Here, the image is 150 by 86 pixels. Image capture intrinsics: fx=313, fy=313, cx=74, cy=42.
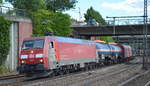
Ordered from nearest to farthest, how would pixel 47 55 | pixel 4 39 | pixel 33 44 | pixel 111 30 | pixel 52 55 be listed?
1. pixel 47 55
2. pixel 33 44
3. pixel 52 55
4. pixel 4 39
5. pixel 111 30

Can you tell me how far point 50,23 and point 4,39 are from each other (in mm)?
11586

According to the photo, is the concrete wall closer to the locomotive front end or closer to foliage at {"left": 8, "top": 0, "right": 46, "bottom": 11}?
foliage at {"left": 8, "top": 0, "right": 46, "bottom": 11}

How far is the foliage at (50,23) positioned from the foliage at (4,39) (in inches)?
303

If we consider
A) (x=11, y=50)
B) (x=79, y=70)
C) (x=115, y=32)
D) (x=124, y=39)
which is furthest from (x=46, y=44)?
(x=124, y=39)

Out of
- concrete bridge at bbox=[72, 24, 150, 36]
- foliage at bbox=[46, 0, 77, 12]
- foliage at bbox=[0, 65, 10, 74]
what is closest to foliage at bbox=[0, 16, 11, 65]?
foliage at bbox=[0, 65, 10, 74]

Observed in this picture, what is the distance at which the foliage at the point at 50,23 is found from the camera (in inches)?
1560

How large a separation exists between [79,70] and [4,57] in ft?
25.5

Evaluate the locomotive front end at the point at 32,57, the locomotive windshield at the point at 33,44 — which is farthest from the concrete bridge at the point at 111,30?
the locomotive front end at the point at 32,57

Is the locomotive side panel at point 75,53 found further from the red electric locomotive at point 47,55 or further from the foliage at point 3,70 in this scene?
the foliage at point 3,70

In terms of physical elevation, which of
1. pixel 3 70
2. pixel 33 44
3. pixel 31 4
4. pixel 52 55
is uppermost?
pixel 31 4

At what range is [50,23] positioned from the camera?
138 feet

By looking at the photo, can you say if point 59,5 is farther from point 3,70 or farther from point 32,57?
point 32,57

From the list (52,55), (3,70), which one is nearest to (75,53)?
(52,55)

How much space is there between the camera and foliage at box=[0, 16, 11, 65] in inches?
1219
